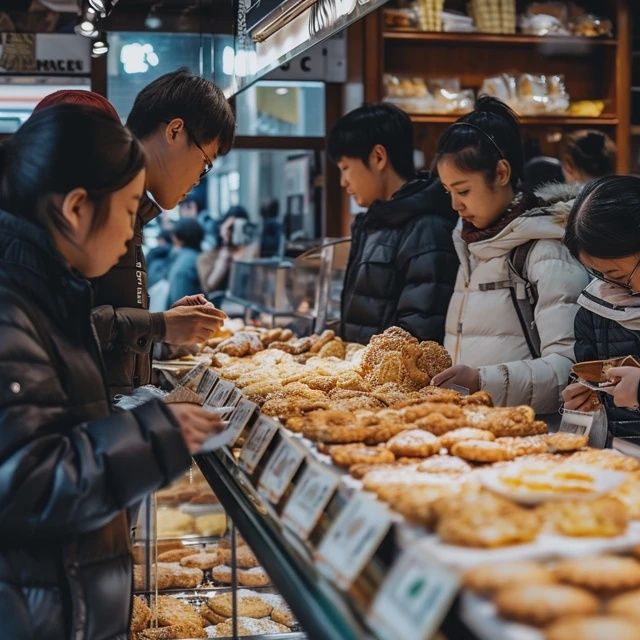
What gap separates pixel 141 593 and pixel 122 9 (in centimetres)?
331

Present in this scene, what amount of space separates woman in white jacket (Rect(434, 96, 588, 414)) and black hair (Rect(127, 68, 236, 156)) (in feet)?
2.41

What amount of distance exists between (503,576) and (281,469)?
0.76 meters

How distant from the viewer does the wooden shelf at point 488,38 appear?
20.3 ft

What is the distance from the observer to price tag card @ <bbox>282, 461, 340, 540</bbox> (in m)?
→ 1.69

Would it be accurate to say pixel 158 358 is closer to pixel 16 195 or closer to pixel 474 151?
pixel 474 151

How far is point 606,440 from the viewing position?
2.42m

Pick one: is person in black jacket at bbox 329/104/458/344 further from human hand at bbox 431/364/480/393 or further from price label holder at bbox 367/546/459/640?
price label holder at bbox 367/546/459/640

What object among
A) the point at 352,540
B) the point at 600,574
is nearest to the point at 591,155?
the point at 352,540

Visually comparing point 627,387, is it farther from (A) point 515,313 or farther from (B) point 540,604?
(B) point 540,604

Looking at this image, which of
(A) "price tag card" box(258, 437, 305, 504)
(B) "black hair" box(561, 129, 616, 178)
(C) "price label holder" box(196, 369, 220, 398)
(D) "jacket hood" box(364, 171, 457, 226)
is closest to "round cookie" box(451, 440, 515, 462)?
(A) "price tag card" box(258, 437, 305, 504)

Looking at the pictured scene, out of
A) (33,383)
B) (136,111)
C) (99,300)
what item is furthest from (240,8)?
(33,383)

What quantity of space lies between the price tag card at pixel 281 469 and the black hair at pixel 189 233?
21.2 ft

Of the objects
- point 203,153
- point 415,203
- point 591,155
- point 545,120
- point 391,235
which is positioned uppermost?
point 545,120

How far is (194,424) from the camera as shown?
6.15 ft
